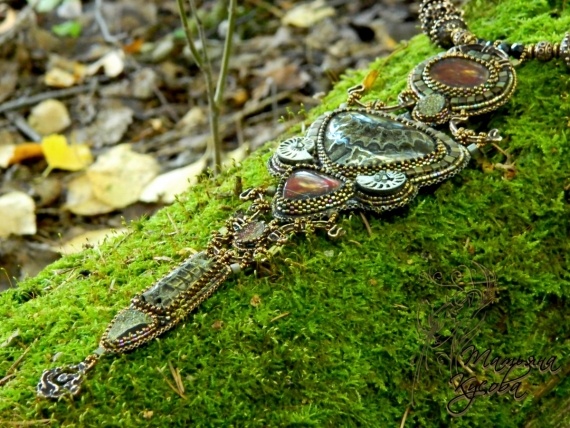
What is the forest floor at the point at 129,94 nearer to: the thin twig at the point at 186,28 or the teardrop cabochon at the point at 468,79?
the thin twig at the point at 186,28

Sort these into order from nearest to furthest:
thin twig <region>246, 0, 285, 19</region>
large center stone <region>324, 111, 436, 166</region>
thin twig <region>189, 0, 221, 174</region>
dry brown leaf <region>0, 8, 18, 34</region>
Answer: large center stone <region>324, 111, 436, 166</region> < thin twig <region>189, 0, 221, 174</region> < dry brown leaf <region>0, 8, 18, 34</region> < thin twig <region>246, 0, 285, 19</region>

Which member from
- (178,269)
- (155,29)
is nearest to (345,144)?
(178,269)

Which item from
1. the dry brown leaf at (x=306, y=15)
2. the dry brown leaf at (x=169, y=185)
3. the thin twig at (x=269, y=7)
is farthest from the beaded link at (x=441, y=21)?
the thin twig at (x=269, y=7)

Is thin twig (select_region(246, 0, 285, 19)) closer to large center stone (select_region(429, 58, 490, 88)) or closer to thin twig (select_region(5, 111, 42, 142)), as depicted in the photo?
thin twig (select_region(5, 111, 42, 142))

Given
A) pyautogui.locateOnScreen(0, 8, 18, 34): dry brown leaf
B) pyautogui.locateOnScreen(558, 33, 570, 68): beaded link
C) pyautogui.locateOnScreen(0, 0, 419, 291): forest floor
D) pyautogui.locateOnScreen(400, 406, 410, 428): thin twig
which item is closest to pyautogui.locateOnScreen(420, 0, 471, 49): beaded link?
pyautogui.locateOnScreen(558, 33, 570, 68): beaded link

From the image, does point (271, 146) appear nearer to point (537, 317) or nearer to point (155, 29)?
point (537, 317)

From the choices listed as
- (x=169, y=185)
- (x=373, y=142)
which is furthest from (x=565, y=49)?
(x=169, y=185)
